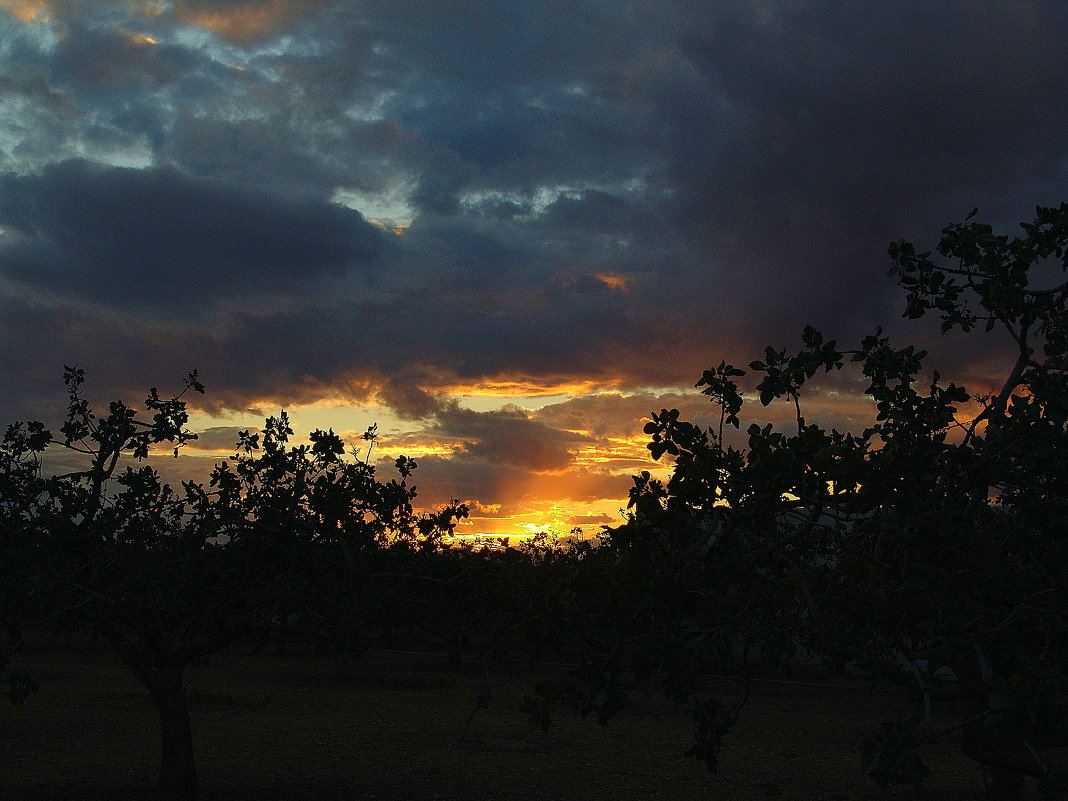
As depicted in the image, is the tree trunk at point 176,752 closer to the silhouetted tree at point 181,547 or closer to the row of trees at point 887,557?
the silhouetted tree at point 181,547

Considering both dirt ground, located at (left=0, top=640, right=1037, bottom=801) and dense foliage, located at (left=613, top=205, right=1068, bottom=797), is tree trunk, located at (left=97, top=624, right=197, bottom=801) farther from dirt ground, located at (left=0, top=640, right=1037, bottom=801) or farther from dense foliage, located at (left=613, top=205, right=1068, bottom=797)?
dense foliage, located at (left=613, top=205, right=1068, bottom=797)

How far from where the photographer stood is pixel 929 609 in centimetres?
568

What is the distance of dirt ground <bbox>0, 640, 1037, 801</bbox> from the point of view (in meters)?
16.4

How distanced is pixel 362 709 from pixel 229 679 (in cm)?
1074

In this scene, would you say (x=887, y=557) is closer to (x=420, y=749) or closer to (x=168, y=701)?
(x=168, y=701)

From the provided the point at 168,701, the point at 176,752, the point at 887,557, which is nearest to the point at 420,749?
the point at 176,752

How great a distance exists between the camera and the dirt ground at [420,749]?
16.4 m

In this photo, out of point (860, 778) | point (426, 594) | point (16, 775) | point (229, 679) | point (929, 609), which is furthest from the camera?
point (229, 679)

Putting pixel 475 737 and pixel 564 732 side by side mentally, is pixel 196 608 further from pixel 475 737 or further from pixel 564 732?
pixel 564 732

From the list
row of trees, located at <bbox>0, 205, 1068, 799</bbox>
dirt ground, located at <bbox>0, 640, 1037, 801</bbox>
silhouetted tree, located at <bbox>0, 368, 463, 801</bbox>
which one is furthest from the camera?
dirt ground, located at <bbox>0, 640, 1037, 801</bbox>

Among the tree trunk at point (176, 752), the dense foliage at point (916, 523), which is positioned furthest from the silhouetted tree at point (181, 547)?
the dense foliage at point (916, 523)

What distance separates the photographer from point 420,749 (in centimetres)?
2034

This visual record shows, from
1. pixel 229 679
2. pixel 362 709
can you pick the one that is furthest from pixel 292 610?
pixel 229 679

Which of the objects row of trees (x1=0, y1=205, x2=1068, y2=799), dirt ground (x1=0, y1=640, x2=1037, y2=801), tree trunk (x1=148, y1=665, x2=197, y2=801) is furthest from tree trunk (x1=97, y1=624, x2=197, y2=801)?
row of trees (x1=0, y1=205, x2=1068, y2=799)
